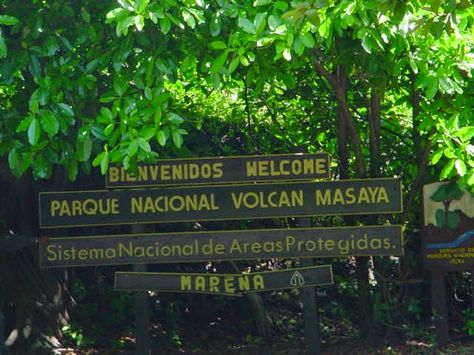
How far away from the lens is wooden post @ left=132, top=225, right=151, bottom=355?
817 centimetres

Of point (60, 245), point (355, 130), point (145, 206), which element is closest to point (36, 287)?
point (60, 245)

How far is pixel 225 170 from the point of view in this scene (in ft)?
26.6

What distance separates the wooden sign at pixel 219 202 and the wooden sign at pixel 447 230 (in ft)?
1.62

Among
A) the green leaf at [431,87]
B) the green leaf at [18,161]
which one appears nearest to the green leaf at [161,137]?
the green leaf at [18,161]

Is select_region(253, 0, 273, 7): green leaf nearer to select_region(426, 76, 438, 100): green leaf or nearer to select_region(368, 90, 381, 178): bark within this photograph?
select_region(426, 76, 438, 100): green leaf

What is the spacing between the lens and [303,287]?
815cm

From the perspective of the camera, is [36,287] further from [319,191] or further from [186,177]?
[319,191]

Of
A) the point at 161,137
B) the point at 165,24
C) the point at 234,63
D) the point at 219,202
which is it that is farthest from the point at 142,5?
the point at 219,202

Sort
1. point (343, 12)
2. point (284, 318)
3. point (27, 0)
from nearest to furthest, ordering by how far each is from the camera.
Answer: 1. point (343, 12)
2. point (27, 0)
3. point (284, 318)

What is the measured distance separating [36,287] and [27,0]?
3.06 metres

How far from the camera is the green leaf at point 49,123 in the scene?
6.11 metres

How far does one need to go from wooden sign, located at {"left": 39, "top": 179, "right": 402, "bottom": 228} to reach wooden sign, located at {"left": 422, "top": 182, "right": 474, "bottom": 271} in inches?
19.4

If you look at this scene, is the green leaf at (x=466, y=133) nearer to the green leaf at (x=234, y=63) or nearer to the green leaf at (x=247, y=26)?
the green leaf at (x=234, y=63)

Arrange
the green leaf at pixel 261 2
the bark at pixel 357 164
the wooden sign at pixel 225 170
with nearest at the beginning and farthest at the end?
the green leaf at pixel 261 2
the wooden sign at pixel 225 170
the bark at pixel 357 164
